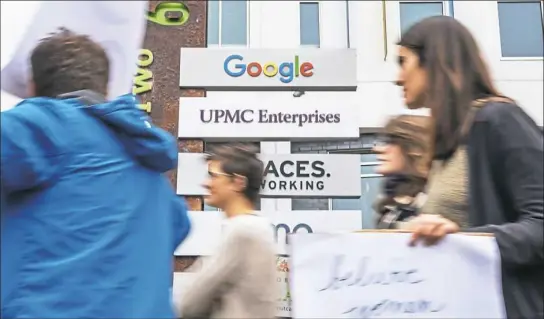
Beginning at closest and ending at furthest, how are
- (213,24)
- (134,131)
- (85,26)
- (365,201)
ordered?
(134,131) → (85,26) → (365,201) → (213,24)

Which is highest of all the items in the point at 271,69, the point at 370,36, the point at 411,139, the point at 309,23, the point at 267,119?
the point at 309,23

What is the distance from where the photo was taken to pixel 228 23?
1215 cm

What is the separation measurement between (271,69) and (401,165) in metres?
7.67

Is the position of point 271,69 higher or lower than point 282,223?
higher

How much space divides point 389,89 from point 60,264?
10.6 metres

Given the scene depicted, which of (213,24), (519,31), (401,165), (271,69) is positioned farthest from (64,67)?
(519,31)

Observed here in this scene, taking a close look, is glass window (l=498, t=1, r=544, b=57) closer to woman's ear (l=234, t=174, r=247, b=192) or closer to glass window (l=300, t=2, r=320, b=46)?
glass window (l=300, t=2, r=320, b=46)

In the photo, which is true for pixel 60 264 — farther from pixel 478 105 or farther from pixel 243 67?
pixel 243 67

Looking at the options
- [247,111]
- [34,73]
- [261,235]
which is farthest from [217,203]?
[247,111]

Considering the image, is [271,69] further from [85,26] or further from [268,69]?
[85,26]

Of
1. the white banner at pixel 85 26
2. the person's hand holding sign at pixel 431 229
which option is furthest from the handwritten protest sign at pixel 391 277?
the white banner at pixel 85 26

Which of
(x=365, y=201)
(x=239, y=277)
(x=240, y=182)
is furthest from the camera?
(x=365, y=201)

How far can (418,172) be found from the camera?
2.57 meters

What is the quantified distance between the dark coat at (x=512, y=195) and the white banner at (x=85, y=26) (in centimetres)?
237
